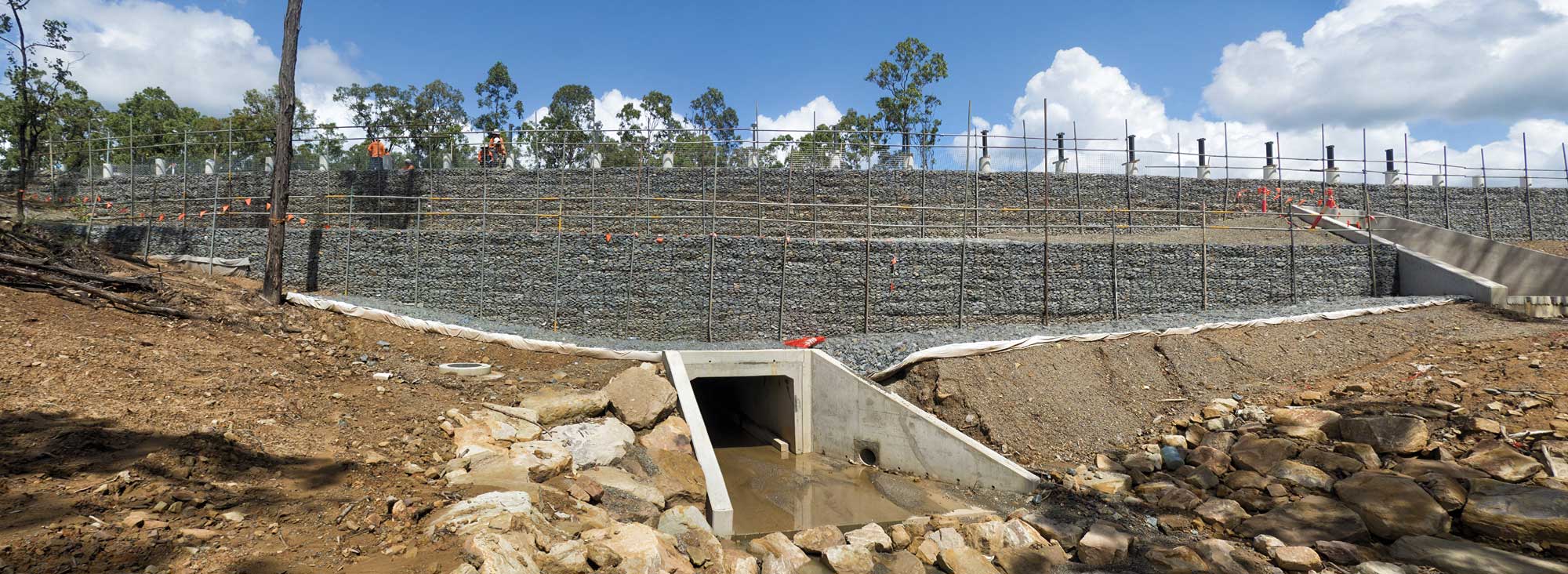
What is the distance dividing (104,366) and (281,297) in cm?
623

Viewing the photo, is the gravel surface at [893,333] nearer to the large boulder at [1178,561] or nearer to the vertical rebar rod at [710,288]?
the vertical rebar rod at [710,288]

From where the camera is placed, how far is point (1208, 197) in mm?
21359

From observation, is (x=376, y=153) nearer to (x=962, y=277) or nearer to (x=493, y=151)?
(x=493, y=151)

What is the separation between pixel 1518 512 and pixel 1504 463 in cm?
116

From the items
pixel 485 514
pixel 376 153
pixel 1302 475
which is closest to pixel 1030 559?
pixel 1302 475

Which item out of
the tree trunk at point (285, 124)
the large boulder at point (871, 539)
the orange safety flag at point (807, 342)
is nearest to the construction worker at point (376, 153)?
the tree trunk at point (285, 124)

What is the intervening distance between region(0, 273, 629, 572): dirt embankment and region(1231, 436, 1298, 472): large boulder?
9.33 m

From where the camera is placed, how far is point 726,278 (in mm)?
13883

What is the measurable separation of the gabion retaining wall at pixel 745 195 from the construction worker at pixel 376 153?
36cm

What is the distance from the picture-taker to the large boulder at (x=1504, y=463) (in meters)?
7.01

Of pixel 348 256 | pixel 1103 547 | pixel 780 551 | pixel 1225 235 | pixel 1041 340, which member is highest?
pixel 1225 235

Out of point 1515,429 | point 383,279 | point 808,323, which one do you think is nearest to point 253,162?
point 383,279

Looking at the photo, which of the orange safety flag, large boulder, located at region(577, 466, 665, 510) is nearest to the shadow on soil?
large boulder, located at region(577, 466, 665, 510)

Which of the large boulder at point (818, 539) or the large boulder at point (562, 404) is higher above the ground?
the large boulder at point (562, 404)
